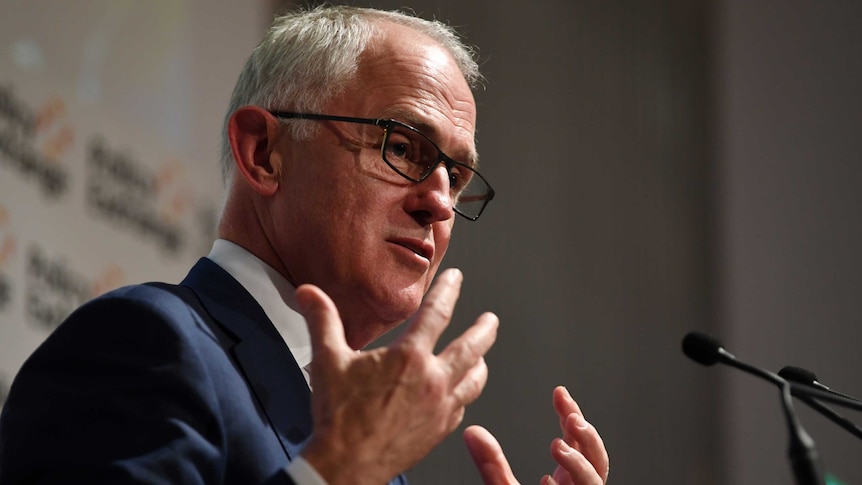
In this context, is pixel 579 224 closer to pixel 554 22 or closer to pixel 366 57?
pixel 554 22

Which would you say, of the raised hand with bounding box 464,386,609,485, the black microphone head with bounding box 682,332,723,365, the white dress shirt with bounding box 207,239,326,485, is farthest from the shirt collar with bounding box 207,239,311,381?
the black microphone head with bounding box 682,332,723,365

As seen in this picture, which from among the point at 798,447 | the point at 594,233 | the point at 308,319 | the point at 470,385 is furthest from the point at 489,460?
the point at 594,233

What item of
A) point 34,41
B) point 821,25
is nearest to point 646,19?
point 821,25

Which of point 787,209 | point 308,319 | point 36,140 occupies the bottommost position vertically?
point 787,209

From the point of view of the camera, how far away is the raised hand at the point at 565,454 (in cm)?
178

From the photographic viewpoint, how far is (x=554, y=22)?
16.7 ft

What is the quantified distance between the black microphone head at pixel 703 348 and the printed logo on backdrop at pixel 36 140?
230cm

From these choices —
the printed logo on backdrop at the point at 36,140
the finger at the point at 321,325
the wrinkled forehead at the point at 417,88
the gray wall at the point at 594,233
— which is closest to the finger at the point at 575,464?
the wrinkled forehead at the point at 417,88

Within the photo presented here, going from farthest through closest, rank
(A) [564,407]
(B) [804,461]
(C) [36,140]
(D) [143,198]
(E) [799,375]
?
(D) [143,198] < (C) [36,140] < (A) [564,407] < (E) [799,375] < (B) [804,461]

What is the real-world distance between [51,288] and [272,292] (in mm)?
1631

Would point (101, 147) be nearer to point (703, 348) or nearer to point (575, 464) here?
point (575, 464)

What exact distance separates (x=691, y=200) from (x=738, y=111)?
19.0 inches

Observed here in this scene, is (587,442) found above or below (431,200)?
below

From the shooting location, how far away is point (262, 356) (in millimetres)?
1605
